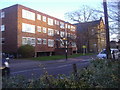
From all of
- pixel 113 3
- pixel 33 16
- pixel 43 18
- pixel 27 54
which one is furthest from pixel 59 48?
pixel 113 3

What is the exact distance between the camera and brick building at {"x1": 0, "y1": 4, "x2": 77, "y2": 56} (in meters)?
31.1

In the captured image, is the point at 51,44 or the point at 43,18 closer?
the point at 43,18

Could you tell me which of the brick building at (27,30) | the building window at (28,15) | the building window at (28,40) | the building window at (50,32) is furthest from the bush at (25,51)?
the building window at (50,32)

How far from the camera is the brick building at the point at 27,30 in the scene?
102 ft

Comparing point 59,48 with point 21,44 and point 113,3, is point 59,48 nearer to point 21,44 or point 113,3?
point 21,44

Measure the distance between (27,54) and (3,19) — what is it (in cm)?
1112

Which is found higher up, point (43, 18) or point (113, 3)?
point (43, 18)

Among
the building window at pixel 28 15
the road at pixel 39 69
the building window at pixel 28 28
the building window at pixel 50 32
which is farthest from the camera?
the building window at pixel 50 32

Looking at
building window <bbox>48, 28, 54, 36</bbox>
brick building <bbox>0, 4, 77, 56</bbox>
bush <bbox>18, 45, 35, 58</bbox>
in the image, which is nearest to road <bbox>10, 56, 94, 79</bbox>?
bush <bbox>18, 45, 35, 58</bbox>

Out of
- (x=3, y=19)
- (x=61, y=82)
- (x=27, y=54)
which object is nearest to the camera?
(x=61, y=82)

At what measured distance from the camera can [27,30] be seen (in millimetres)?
33250

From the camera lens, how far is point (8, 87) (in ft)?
12.0

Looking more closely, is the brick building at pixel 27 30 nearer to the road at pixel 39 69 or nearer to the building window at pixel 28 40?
the building window at pixel 28 40

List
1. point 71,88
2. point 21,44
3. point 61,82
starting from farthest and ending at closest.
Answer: point 21,44 → point 61,82 → point 71,88
